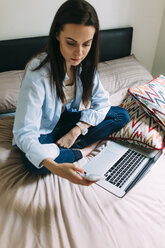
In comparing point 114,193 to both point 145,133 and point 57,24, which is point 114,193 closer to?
point 145,133

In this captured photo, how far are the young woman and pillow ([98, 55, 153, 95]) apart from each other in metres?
0.42

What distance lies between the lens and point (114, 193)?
0.93 metres

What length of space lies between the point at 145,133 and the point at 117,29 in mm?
1266

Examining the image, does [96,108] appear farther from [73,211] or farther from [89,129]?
[73,211]

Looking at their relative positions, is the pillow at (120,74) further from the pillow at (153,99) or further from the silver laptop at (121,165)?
the silver laptop at (121,165)

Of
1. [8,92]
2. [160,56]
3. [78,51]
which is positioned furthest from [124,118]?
[160,56]

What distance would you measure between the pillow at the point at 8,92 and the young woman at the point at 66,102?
0.36m

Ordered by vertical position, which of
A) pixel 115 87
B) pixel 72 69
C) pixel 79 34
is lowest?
pixel 115 87

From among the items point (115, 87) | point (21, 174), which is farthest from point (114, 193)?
point (115, 87)

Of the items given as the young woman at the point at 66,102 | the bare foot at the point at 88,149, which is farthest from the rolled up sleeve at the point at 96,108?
the bare foot at the point at 88,149

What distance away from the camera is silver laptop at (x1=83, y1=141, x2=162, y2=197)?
984 millimetres

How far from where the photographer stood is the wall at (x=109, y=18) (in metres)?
1.54

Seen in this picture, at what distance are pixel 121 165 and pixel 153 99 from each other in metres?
0.48

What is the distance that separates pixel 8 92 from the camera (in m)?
1.38
